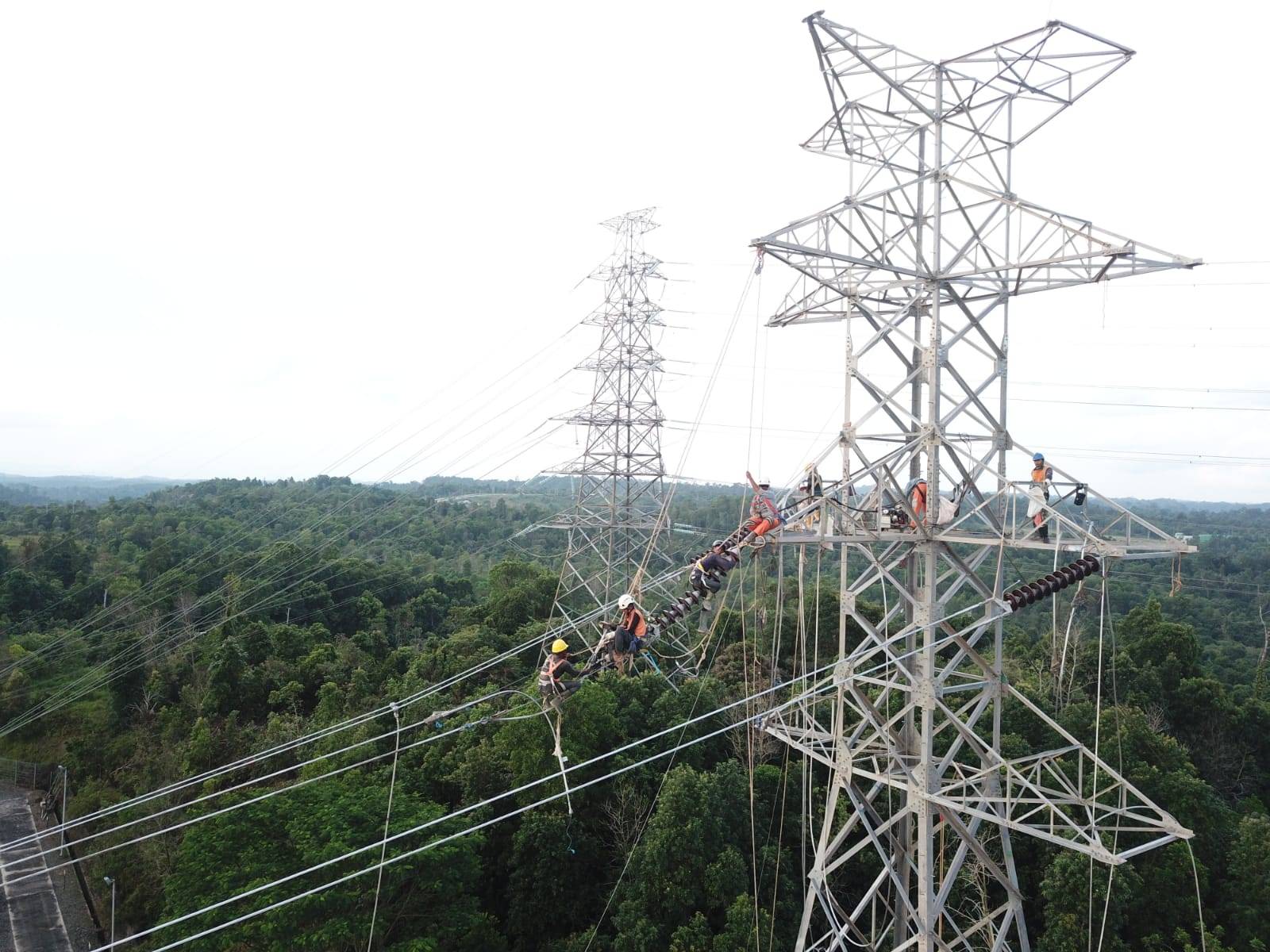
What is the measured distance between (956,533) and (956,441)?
1078 millimetres

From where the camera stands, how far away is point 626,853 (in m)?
15.6

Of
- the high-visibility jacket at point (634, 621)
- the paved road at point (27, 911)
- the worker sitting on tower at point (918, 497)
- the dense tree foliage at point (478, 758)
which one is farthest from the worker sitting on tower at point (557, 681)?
the paved road at point (27, 911)

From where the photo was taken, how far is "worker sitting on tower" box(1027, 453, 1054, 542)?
7.20 m

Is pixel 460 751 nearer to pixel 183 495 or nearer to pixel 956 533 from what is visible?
pixel 956 533

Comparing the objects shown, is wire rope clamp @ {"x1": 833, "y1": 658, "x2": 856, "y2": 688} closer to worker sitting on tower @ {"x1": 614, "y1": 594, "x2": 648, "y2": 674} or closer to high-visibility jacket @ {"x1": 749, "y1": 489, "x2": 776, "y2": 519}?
high-visibility jacket @ {"x1": 749, "y1": 489, "x2": 776, "y2": 519}

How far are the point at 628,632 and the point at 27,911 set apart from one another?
2196 cm

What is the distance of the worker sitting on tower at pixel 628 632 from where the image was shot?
25.5ft

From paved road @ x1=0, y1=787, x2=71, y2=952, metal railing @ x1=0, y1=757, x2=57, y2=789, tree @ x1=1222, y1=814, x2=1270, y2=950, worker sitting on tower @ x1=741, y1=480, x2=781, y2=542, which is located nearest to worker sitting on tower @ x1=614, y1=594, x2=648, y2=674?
worker sitting on tower @ x1=741, y1=480, x2=781, y2=542

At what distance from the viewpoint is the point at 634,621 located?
795 cm

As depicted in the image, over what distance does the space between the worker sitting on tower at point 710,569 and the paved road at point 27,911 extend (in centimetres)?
1810

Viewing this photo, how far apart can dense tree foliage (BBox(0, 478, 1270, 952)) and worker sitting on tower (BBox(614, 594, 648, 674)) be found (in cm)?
189

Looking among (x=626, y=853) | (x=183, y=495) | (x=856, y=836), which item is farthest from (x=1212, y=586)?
(x=183, y=495)

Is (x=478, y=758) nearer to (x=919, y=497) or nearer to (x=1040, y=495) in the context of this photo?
(x=919, y=497)

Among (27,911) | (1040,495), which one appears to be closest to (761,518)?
(1040,495)
